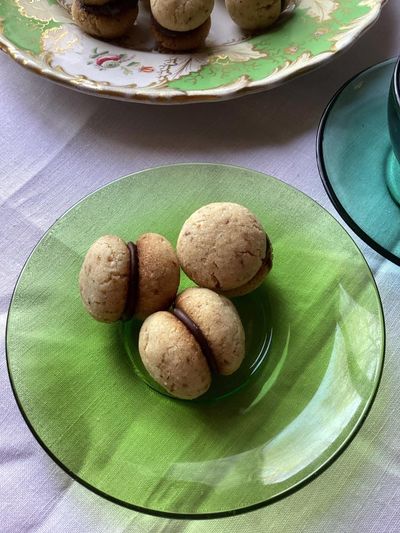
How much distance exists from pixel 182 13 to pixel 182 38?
0.03 metres

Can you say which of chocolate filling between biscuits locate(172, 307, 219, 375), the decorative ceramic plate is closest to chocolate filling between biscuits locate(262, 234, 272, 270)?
chocolate filling between biscuits locate(172, 307, 219, 375)

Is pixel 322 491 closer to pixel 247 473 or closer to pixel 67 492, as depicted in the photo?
pixel 247 473

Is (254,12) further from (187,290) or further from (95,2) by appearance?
(187,290)

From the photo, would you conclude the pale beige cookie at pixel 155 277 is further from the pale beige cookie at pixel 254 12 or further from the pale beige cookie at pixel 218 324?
the pale beige cookie at pixel 254 12

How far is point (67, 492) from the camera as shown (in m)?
0.60

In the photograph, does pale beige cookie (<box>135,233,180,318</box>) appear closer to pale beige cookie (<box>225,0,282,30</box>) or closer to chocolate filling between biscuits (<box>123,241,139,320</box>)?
chocolate filling between biscuits (<box>123,241,139,320</box>)

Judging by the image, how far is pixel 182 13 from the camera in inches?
32.6

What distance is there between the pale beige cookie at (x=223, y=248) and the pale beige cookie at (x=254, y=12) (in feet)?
1.25

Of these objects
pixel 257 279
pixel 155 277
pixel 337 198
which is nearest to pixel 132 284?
pixel 155 277

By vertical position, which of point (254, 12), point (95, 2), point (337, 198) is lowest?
point (337, 198)

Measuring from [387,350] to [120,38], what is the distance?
0.56 metres

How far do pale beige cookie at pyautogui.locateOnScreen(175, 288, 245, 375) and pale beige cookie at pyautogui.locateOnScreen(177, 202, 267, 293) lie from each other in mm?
21

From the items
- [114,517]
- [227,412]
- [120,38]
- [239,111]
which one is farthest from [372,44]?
[114,517]

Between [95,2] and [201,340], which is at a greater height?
[95,2]
